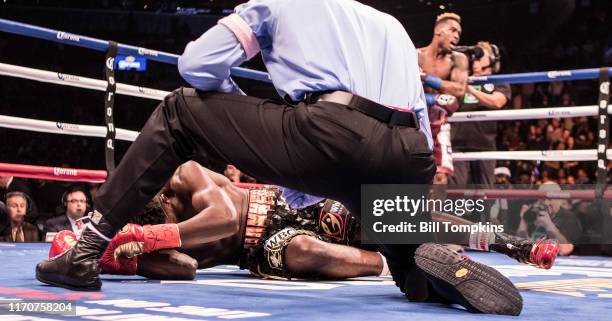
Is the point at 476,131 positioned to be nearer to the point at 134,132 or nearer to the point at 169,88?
the point at 134,132

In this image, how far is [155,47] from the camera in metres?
11.0

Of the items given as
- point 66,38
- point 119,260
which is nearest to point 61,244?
point 119,260

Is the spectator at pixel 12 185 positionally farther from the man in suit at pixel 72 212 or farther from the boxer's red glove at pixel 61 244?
the boxer's red glove at pixel 61 244

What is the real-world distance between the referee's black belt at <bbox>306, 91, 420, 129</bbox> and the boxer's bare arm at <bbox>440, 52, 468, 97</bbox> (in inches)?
101

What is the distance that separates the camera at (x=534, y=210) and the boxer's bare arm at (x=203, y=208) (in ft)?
9.99

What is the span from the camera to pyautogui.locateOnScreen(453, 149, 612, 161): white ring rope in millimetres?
3911

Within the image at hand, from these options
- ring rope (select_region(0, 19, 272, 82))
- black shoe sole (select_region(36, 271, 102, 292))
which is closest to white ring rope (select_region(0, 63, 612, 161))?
ring rope (select_region(0, 19, 272, 82))

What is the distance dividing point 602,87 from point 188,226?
2.57 m

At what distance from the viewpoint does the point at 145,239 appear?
2.07 metres

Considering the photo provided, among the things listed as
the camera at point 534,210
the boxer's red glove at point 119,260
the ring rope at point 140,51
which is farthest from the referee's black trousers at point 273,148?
the camera at point 534,210

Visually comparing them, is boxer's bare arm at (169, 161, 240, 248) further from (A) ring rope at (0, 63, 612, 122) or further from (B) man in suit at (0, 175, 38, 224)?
(B) man in suit at (0, 175, 38, 224)

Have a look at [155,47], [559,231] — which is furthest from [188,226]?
[155,47]

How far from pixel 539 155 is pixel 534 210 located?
1.06 m

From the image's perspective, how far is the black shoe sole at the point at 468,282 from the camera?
61.1 inches
